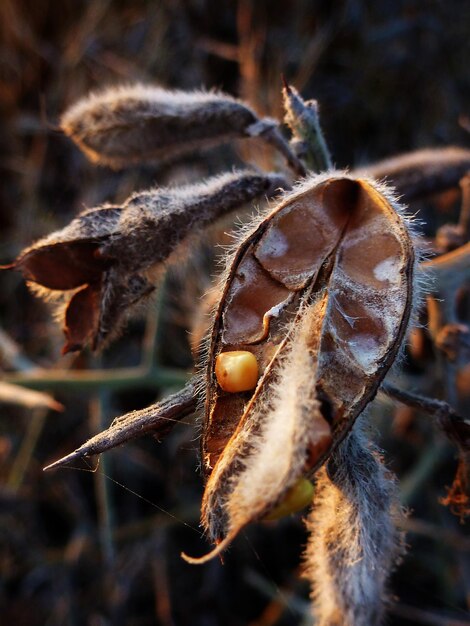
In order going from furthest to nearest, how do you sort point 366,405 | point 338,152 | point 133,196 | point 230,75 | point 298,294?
point 230,75 → point 338,152 → point 133,196 → point 298,294 → point 366,405

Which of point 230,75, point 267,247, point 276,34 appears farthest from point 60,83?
point 267,247

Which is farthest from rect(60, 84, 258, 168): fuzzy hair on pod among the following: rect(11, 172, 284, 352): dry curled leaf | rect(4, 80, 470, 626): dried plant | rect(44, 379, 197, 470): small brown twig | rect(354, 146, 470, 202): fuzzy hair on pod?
rect(44, 379, 197, 470): small brown twig

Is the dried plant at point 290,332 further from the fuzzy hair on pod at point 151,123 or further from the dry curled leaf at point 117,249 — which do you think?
the fuzzy hair on pod at point 151,123

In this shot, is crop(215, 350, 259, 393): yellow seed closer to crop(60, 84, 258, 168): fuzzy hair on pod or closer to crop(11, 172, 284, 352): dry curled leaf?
crop(11, 172, 284, 352): dry curled leaf

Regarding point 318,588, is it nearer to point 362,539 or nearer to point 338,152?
point 362,539

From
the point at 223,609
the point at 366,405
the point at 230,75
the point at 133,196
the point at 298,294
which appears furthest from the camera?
the point at 230,75

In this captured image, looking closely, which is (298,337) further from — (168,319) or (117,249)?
(168,319)

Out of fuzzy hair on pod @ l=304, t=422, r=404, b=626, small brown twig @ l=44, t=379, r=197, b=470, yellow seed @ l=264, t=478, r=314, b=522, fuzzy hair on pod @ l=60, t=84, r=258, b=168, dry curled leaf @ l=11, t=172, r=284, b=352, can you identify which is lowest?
fuzzy hair on pod @ l=304, t=422, r=404, b=626
